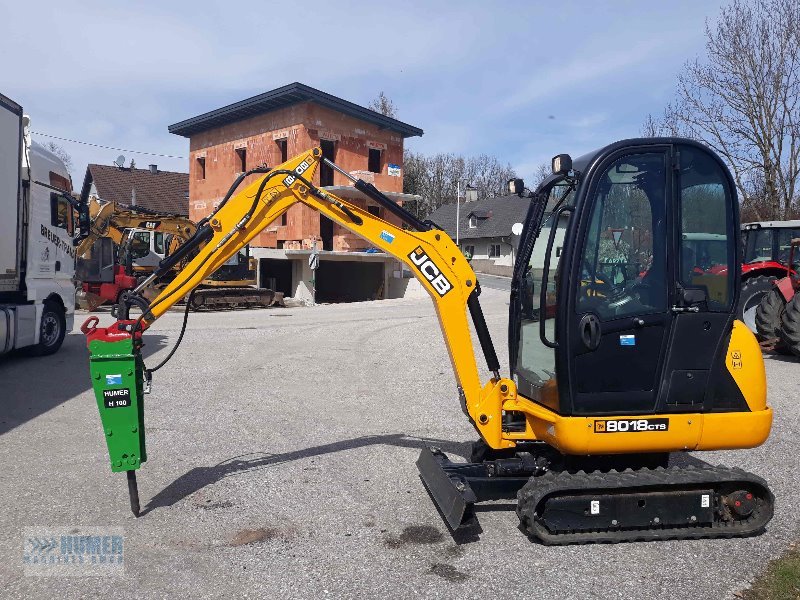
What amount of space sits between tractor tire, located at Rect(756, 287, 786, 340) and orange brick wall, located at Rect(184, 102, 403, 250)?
20.3m

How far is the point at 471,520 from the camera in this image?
446cm

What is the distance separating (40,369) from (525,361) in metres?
8.52

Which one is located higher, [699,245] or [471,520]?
[699,245]

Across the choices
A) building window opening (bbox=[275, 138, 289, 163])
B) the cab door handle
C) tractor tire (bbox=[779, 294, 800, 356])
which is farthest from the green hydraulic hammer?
building window opening (bbox=[275, 138, 289, 163])

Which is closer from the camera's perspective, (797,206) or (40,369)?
(40,369)

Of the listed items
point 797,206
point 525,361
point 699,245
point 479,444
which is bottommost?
point 479,444

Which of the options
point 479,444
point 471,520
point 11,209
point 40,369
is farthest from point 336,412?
point 11,209

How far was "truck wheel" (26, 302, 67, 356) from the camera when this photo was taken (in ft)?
38.5

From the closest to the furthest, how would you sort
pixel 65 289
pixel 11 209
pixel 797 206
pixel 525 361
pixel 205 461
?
pixel 525 361
pixel 205 461
pixel 11 209
pixel 65 289
pixel 797 206

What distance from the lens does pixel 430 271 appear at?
5.11 meters

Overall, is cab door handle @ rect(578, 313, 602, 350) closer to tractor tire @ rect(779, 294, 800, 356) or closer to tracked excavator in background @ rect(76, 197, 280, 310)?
tractor tire @ rect(779, 294, 800, 356)

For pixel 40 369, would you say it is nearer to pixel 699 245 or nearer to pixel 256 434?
pixel 256 434

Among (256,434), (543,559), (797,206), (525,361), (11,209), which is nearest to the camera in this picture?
(543,559)

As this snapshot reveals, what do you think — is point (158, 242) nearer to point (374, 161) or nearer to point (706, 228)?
point (374, 161)
